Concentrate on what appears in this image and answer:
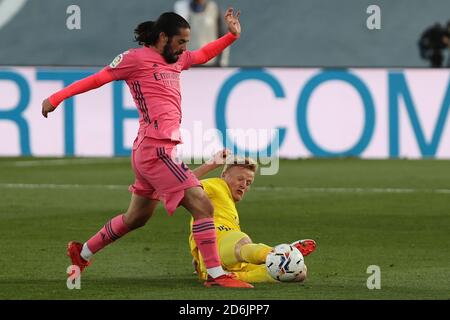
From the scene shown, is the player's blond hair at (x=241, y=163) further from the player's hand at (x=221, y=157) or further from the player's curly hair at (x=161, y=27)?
the player's curly hair at (x=161, y=27)

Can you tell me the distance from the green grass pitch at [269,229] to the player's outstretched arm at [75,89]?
1118mm

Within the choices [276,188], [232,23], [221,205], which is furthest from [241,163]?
[276,188]

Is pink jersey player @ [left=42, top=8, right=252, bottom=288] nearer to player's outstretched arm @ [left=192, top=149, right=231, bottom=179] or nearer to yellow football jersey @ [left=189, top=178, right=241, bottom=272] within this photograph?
player's outstretched arm @ [left=192, top=149, right=231, bottom=179]

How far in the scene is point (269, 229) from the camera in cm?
1211

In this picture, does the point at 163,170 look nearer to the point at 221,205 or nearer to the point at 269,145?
the point at 221,205

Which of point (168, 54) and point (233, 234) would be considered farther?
point (233, 234)

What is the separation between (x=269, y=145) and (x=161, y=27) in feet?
34.2

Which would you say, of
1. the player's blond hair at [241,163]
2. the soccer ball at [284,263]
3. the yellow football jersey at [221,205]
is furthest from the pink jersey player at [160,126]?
the player's blond hair at [241,163]

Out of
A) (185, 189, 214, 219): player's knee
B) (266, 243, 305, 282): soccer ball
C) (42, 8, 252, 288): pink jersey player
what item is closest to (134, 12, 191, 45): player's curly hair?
(42, 8, 252, 288): pink jersey player

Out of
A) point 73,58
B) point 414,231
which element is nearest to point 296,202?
point 414,231

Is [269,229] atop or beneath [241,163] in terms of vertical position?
beneath

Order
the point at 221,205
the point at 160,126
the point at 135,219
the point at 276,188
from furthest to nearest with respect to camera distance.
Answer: the point at 276,188 < the point at 221,205 < the point at 135,219 < the point at 160,126

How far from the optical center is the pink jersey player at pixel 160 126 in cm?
885

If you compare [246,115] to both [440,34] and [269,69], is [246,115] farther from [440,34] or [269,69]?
[440,34]
